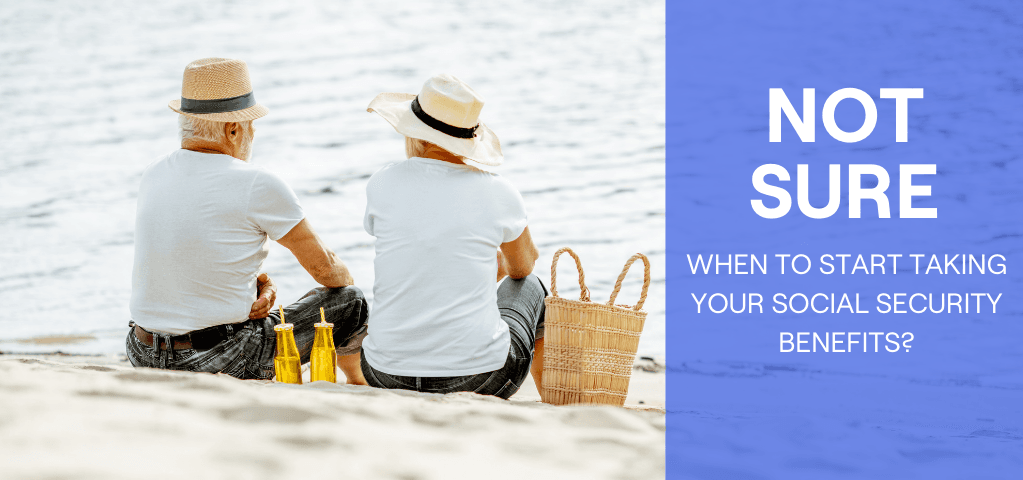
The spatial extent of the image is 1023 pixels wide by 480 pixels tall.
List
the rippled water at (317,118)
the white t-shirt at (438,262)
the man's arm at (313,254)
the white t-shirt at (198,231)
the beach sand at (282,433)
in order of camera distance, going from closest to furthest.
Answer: the beach sand at (282,433), the white t-shirt at (438,262), the white t-shirt at (198,231), the man's arm at (313,254), the rippled water at (317,118)

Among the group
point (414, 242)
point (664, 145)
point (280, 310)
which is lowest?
point (280, 310)

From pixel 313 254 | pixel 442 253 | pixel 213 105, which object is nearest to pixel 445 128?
pixel 442 253

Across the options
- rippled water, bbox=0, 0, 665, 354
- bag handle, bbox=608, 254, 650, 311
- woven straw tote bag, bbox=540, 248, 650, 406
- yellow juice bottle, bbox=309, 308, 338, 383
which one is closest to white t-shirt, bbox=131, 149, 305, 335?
yellow juice bottle, bbox=309, 308, 338, 383

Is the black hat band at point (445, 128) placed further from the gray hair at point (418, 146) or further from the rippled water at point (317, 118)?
the rippled water at point (317, 118)

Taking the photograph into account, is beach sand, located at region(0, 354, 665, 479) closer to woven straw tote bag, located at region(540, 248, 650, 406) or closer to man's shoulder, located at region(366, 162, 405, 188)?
woven straw tote bag, located at region(540, 248, 650, 406)

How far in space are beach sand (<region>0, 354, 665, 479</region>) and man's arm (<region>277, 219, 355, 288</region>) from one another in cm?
46

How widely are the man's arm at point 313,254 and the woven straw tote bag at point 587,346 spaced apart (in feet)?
2.05

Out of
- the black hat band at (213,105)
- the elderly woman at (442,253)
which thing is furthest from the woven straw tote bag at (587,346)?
the black hat band at (213,105)

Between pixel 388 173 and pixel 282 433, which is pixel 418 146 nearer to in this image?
pixel 388 173

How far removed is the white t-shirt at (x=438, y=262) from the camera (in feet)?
7.47
